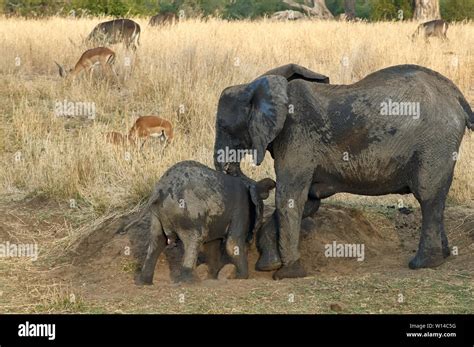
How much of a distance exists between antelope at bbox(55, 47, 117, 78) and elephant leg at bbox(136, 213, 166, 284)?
866 cm

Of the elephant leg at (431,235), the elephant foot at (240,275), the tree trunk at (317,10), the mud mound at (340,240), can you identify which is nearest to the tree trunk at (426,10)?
the tree trunk at (317,10)

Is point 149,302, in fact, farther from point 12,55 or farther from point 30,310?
point 12,55

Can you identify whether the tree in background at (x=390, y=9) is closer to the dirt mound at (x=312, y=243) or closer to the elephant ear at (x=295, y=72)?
the dirt mound at (x=312, y=243)

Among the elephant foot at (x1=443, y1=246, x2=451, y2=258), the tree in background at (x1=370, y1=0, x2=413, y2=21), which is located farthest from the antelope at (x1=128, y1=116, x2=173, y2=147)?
the tree in background at (x1=370, y1=0, x2=413, y2=21)

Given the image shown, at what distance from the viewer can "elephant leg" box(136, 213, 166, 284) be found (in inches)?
281

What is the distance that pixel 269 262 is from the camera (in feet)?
24.6

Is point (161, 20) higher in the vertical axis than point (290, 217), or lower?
higher

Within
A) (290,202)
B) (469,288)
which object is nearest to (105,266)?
(290,202)

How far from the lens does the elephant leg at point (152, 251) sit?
7.15 meters

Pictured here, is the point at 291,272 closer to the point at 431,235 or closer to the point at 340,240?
the point at 340,240

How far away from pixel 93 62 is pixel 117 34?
114 inches

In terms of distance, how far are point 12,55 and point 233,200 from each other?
10699 mm

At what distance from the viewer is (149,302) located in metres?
6.43

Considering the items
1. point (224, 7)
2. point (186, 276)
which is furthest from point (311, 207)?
point (224, 7)
